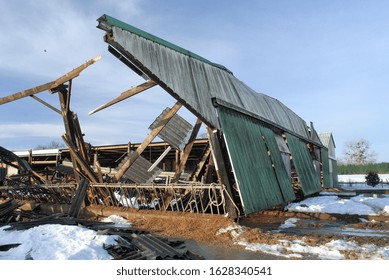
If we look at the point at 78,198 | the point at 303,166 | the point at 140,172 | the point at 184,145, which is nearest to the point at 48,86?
the point at 78,198

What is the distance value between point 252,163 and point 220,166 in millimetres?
1730

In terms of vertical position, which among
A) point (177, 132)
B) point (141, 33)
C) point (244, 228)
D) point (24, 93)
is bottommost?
point (244, 228)

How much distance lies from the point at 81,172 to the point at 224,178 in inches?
255

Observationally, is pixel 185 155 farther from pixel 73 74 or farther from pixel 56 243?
pixel 56 243

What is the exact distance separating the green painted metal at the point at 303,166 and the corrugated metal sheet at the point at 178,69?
17.6 ft

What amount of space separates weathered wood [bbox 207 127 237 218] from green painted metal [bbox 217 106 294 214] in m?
0.31

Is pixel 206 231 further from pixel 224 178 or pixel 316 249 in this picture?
pixel 316 249

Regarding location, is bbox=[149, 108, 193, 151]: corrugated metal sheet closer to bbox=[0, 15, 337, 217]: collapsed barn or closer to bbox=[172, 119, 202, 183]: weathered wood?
bbox=[0, 15, 337, 217]: collapsed barn

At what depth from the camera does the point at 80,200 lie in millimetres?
11781

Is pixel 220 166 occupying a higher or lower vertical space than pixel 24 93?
lower

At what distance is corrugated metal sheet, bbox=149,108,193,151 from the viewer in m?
11.6

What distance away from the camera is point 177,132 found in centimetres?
1202

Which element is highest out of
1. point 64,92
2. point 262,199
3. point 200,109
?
point 64,92
